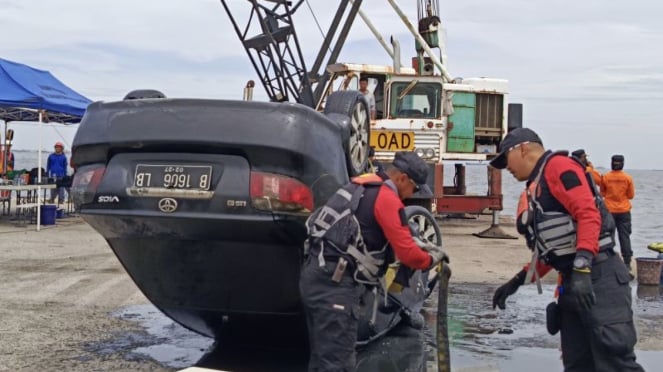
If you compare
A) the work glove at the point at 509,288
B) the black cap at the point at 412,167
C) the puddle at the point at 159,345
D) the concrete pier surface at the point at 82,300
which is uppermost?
the black cap at the point at 412,167

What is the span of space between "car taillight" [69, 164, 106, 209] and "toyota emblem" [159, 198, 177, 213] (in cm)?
47

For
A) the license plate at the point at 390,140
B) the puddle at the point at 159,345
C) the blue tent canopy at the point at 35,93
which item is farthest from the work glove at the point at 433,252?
the blue tent canopy at the point at 35,93

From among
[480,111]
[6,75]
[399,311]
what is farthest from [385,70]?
[399,311]

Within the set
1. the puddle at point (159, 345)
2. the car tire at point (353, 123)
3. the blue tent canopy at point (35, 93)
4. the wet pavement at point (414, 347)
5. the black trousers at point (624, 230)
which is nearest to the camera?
the car tire at point (353, 123)

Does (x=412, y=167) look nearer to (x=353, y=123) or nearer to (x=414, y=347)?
(x=353, y=123)

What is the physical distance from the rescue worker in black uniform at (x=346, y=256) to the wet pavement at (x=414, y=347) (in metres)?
1.32

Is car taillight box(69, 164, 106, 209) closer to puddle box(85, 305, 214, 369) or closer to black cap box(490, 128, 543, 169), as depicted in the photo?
puddle box(85, 305, 214, 369)

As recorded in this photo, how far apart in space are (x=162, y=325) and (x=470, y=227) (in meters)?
13.5

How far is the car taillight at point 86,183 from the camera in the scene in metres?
5.02

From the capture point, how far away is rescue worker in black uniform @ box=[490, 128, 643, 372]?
163 inches

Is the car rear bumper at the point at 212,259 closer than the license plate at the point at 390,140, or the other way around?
the car rear bumper at the point at 212,259

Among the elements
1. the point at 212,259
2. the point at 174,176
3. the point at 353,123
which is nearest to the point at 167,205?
the point at 174,176

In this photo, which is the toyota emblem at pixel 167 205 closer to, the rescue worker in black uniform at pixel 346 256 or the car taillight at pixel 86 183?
the car taillight at pixel 86 183

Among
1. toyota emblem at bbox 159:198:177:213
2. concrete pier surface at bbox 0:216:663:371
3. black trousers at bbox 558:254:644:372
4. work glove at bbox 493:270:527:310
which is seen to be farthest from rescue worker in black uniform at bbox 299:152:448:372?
concrete pier surface at bbox 0:216:663:371
